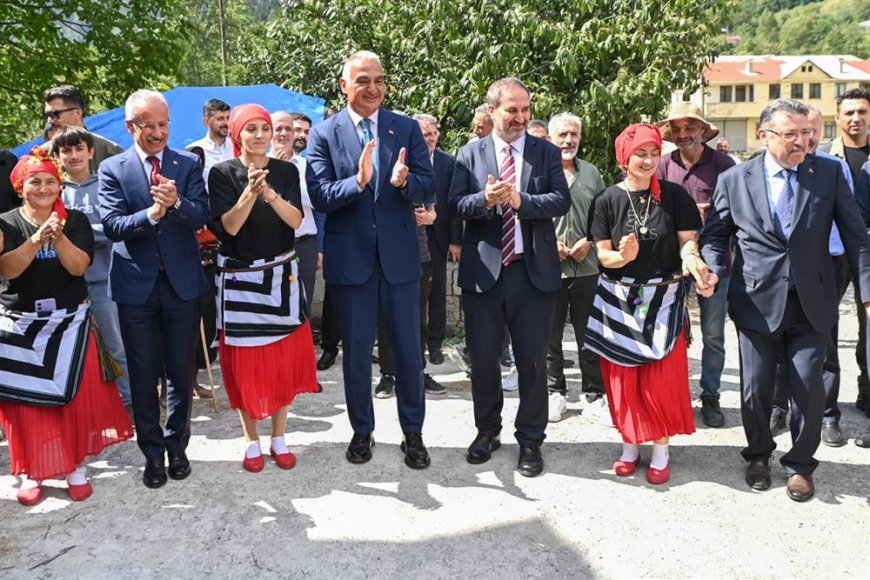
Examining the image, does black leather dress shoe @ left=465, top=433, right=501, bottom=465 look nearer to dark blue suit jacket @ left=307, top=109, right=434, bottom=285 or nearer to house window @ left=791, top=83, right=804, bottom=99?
dark blue suit jacket @ left=307, top=109, right=434, bottom=285

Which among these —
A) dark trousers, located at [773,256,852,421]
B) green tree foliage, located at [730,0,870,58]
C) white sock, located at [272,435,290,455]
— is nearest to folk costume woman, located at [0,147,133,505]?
white sock, located at [272,435,290,455]

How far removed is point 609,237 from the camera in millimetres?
4098

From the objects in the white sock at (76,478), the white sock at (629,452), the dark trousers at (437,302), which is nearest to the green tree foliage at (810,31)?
the dark trousers at (437,302)

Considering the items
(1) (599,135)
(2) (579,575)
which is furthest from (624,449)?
(1) (599,135)

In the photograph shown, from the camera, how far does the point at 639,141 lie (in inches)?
153

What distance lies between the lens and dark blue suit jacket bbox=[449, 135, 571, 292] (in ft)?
13.5

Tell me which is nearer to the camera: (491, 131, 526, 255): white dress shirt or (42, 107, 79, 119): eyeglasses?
(491, 131, 526, 255): white dress shirt

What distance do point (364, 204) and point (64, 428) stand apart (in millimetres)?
2010

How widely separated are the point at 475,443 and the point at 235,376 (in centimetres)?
145

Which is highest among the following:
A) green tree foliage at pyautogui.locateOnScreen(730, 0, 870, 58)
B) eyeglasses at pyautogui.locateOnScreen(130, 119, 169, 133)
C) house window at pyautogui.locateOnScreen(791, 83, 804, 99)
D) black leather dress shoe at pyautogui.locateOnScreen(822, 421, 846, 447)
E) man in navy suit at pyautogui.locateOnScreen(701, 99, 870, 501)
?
green tree foliage at pyautogui.locateOnScreen(730, 0, 870, 58)

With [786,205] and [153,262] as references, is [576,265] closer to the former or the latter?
[786,205]

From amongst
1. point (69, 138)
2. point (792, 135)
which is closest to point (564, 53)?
point (792, 135)

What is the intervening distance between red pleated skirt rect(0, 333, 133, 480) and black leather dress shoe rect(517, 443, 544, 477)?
2298 millimetres

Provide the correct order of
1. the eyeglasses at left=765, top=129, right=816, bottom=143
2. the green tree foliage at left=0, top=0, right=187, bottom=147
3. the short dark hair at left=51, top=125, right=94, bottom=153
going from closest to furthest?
1. the eyeglasses at left=765, top=129, right=816, bottom=143
2. the short dark hair at left=51, top=125, right=94, bottom=153
3. the green tree foliage at left=0, top=0, right=187, bottom=147
